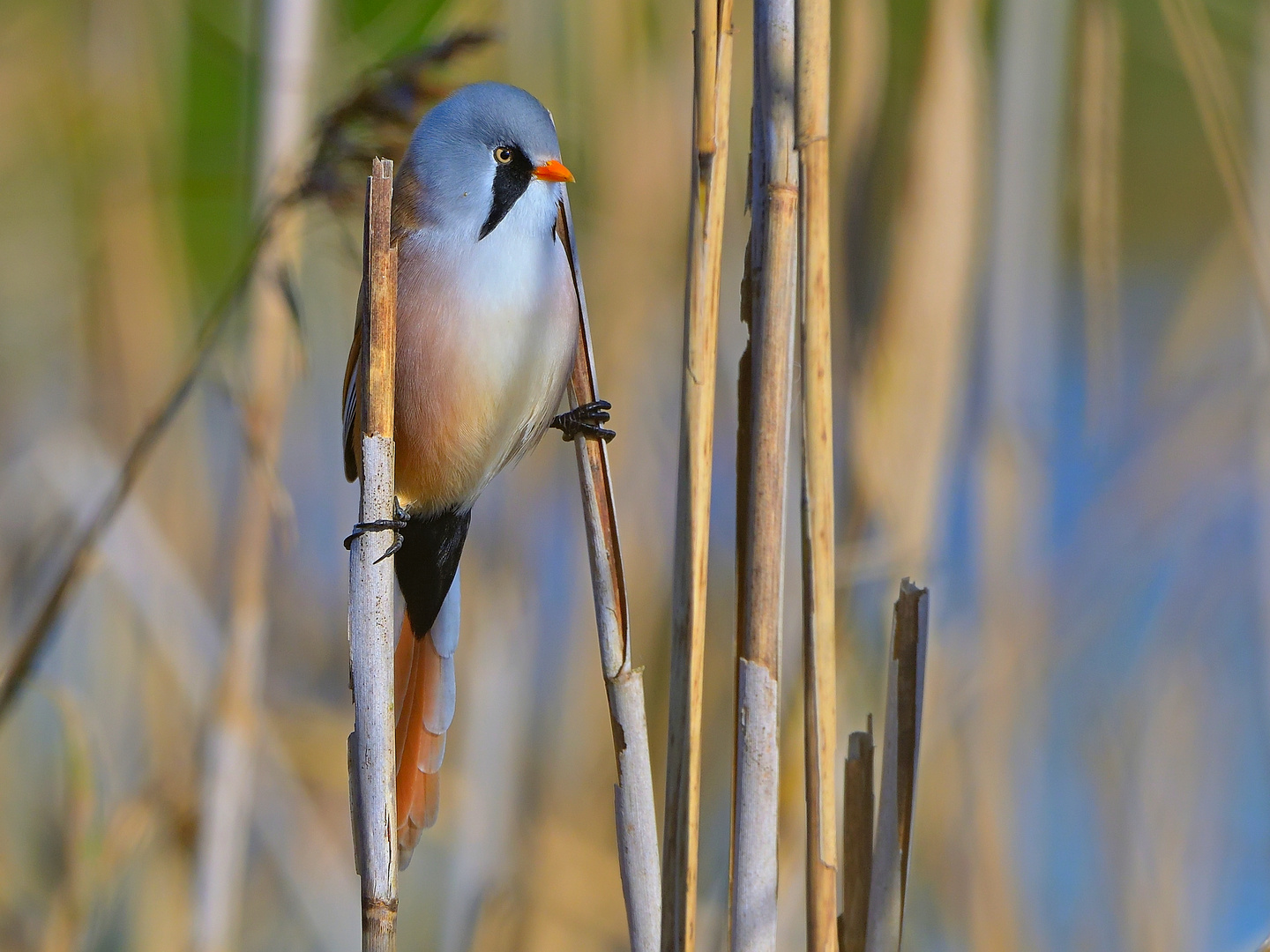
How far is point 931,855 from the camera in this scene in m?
1.77

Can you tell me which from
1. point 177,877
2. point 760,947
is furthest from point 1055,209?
point 177,877

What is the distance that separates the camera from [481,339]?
4.08 feet

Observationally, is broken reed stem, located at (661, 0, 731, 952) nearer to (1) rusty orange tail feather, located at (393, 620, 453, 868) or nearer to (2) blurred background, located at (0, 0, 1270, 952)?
(1) rusty orange tail feather, located at (393, 620, 453, 868)

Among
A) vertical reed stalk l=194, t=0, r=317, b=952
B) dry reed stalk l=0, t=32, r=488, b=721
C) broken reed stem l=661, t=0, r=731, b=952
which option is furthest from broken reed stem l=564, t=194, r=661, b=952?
vertical reed stalk l=194, t=0, r=317, b=952

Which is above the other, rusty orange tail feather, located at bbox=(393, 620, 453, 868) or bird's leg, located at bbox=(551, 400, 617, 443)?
bird's leg, located at bbox=(551, 400, 617, 443)

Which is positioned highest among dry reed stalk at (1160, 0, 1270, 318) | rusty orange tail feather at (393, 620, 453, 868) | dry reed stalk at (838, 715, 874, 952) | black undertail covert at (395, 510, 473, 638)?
dry reed stalk at (1160, 0, 1270, 318)

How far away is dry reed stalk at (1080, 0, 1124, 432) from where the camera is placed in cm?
159

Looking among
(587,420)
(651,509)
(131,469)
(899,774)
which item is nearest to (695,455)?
(587,420)

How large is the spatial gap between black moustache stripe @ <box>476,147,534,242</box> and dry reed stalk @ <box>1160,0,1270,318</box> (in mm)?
906

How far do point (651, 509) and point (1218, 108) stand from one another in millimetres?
976

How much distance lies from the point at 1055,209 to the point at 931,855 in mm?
1011

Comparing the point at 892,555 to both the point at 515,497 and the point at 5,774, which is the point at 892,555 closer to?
the point at 515,497

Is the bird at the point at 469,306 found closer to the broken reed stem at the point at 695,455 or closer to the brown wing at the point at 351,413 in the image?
the brown wing at the point at 351,413

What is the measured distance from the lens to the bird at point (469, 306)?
122 centimetres
